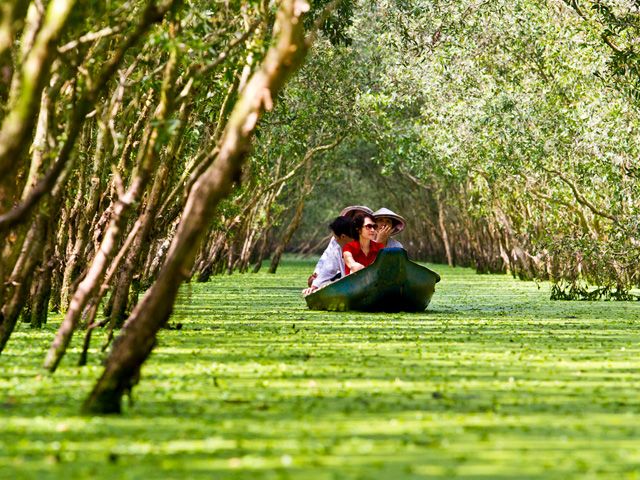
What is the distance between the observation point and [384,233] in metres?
21.3

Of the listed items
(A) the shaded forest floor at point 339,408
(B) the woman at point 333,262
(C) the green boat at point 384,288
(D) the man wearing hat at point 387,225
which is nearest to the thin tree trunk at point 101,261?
(A) the shaded forest floor at point 339,408

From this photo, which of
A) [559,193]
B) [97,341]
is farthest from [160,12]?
[559,193]

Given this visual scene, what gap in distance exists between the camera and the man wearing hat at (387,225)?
20881 mm

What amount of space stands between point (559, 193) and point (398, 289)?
13.7 meters

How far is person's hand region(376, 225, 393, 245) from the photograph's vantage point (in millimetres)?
21203

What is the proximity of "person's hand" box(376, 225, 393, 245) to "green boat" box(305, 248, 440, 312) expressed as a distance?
1.23 m

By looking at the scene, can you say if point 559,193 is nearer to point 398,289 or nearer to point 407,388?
point 398,289

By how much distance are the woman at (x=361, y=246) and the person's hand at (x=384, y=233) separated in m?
0.07

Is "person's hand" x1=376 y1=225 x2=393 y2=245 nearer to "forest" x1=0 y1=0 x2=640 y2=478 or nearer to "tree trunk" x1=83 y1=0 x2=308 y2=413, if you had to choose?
"forest" x1=0 y1=0 x2=640 y2=478

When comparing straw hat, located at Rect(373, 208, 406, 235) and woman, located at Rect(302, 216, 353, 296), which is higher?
straw hat, located at Rect(373, 208, 406, 235)

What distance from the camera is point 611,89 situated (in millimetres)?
26000

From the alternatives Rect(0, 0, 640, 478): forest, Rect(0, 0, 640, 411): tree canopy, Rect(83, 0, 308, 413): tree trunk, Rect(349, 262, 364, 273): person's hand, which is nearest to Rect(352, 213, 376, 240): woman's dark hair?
Rect(349, 262, 364, 273): person's hand

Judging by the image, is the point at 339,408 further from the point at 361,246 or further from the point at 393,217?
the point at 361,246

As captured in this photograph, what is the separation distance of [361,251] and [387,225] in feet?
2.01
